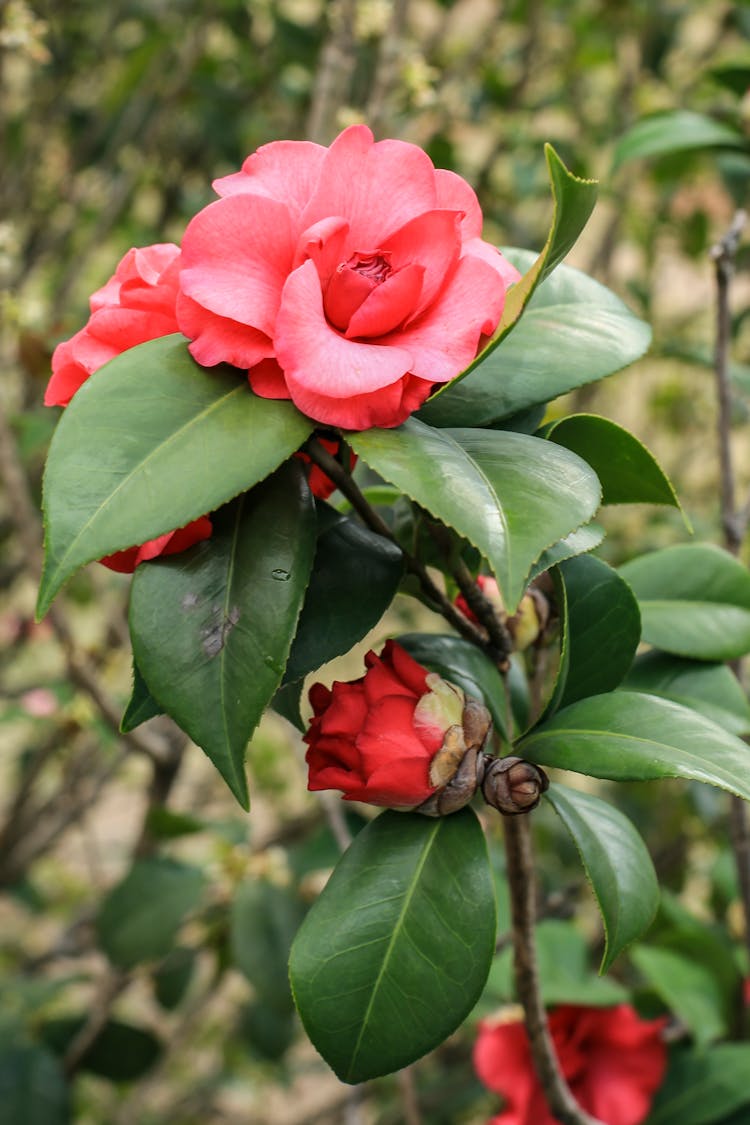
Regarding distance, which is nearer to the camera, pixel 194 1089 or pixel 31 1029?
pixel 31 1029

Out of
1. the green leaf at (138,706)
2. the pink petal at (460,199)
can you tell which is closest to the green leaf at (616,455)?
the pink petal at (460,199)

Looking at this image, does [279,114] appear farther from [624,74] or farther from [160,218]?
[624,74]

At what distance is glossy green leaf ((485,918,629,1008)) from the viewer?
2.83 ft

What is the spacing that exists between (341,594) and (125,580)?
54.1 inches

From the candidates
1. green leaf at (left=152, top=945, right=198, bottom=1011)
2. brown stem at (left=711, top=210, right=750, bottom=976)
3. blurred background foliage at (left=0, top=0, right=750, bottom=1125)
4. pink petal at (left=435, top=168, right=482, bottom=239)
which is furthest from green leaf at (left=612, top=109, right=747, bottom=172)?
green leaf at (left=152, top=945, right=198, bottom=1011)

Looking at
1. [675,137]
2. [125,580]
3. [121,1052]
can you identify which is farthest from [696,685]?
[125,580]

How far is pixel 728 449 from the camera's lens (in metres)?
0.94

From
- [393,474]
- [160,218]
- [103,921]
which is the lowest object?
[103,921]

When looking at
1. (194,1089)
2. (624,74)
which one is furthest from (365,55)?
(194,1089)

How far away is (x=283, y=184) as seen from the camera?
20.5 inches

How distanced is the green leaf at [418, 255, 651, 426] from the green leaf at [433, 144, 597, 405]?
0.10ft

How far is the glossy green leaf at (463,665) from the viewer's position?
0.59 meters

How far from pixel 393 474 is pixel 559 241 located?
122mm

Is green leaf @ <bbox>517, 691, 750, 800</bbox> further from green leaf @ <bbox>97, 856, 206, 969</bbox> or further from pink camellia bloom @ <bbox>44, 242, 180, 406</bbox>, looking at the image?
green leaf @ <bbox>97, 856, 206, 969</bbox>
